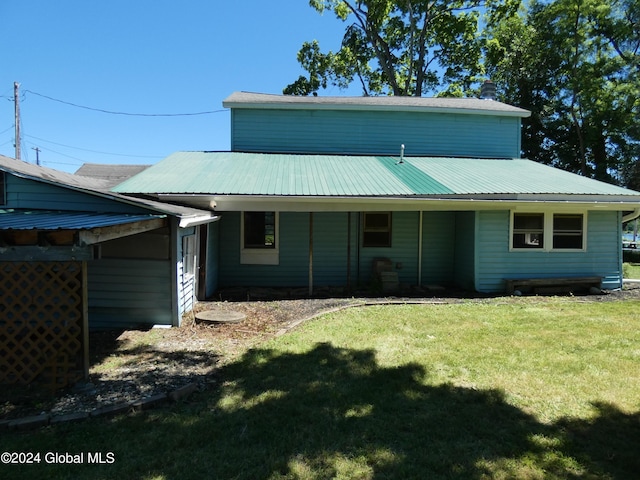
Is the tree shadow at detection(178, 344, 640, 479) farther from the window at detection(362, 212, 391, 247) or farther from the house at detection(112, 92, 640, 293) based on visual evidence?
the window at detection(362, 212, 391, 247)

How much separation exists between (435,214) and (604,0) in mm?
23589

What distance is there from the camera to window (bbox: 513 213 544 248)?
10133 mm

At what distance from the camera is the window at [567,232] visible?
10.3 m

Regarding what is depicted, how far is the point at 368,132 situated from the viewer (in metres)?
14.0

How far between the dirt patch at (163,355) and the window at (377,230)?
2.89 metres

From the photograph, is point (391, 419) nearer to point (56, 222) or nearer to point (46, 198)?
point (56, 222)

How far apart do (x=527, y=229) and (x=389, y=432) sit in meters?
8.56

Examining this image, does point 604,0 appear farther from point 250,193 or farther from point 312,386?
point 312,386

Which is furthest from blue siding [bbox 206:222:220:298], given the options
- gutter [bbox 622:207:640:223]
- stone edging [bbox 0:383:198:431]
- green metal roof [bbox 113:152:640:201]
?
gutter [bbox 622:207:640:223]

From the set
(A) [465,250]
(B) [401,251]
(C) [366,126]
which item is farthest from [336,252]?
(C) [366,126]

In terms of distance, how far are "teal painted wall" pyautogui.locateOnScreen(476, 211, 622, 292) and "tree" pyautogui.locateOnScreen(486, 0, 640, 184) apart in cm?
1637

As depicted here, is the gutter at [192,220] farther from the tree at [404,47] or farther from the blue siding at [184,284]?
the tree at [404,47]

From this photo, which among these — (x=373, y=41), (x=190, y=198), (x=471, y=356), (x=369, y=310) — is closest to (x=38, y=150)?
(x=373, y=41)

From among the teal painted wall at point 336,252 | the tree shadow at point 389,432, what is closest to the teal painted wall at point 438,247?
the teal painted wall at point 336,252
